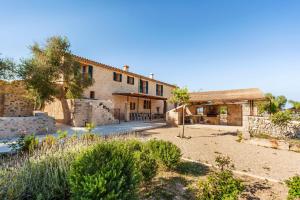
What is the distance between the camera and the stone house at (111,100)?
1568cm

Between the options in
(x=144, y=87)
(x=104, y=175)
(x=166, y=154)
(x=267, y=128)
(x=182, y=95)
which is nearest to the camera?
(x=104, y=175)

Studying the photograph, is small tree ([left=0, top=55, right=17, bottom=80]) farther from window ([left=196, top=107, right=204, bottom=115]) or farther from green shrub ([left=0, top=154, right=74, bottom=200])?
window ([left=196, top=107, right=204, bottom=115])

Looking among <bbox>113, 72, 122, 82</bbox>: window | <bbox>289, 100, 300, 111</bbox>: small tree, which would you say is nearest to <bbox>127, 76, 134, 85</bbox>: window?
<bbox>113, 72, 122, 82</bbox>: window

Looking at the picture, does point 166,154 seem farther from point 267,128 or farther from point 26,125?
point 267,128

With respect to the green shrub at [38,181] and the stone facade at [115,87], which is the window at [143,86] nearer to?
the stone facade at [115,87]

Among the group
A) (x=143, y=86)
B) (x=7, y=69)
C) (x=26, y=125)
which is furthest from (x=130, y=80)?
(x=26, y=125)

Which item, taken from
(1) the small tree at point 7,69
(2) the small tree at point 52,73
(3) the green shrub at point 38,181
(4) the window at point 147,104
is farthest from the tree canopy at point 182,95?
(4) the window at point 147,104

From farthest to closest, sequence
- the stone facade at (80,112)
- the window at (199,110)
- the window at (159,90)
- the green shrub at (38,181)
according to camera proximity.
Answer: the window at (159,90)
the window at (199,110)
the stone facade at (80,112)
the green shrub at (38,181)

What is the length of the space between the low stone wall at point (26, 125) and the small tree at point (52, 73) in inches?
115

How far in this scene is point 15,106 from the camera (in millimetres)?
14844

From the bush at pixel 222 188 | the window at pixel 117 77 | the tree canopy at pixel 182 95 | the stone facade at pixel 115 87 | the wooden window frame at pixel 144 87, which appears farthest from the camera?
the wooden window frame at pixel 144 87

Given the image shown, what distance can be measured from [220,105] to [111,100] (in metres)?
15.0

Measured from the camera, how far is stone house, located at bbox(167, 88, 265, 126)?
16328 mm

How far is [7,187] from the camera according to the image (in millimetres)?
3523
